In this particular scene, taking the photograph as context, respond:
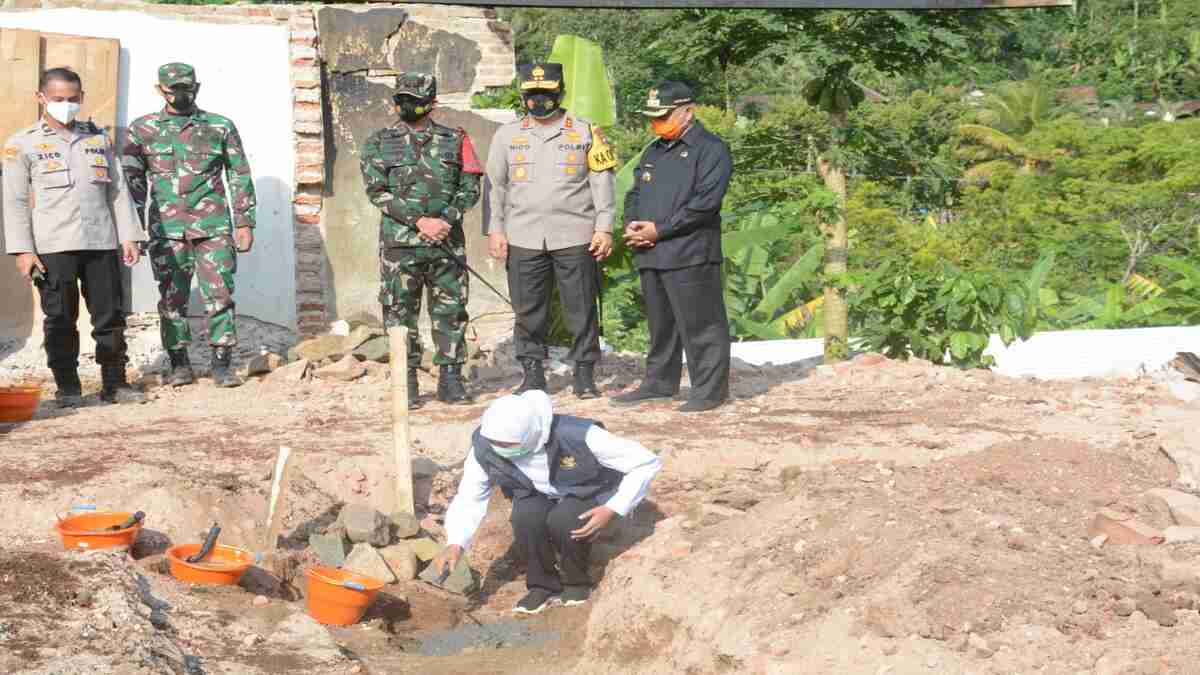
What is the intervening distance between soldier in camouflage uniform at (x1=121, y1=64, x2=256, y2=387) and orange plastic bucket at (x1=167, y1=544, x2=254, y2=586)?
2825 mm

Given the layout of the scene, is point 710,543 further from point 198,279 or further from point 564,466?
point 198,279

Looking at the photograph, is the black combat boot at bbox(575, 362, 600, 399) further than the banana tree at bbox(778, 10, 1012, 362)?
No

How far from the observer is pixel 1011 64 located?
28781 millimetres

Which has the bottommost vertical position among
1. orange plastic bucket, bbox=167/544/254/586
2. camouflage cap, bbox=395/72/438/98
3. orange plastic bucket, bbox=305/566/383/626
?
orange plastic bucket, bbox=305/566/383/626

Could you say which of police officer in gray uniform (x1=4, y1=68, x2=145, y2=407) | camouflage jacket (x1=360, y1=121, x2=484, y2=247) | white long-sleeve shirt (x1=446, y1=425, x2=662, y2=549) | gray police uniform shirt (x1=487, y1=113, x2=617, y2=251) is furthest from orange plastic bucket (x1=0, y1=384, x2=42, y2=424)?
white long-sleeve shirt (x1=446, y1=425, x2=662, y2=549)

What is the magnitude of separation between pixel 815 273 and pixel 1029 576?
7336mm

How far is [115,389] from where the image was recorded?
26.9ft

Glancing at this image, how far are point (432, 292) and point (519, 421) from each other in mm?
2748

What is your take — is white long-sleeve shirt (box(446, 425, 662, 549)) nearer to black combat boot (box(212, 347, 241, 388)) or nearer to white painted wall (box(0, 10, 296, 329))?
black combat boot (box(212, 347, 241, 388))

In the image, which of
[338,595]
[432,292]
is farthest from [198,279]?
[338,595]

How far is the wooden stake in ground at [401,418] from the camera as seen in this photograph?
6.36 metres

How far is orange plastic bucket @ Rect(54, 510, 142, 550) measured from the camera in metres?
5.58

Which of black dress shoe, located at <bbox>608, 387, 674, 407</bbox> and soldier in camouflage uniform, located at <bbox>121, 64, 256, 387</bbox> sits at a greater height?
soldier in camouflage uniform, located at <bbox>121, 64, 256, 387</bbox>

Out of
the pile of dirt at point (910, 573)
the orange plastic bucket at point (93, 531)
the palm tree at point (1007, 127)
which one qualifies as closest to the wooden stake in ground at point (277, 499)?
the orange plastic bucket at point (93, 531)
